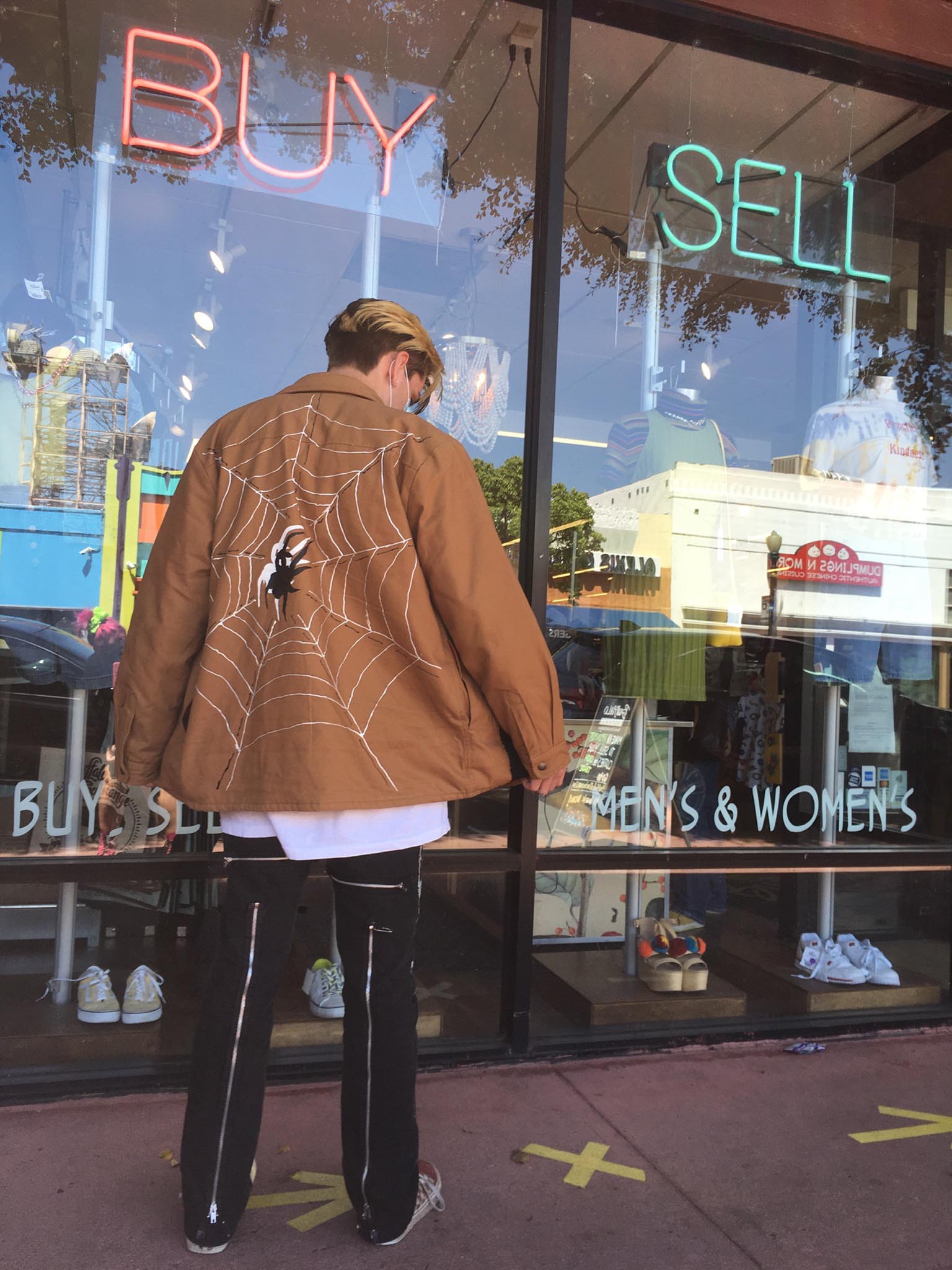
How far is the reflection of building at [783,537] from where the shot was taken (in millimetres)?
3764

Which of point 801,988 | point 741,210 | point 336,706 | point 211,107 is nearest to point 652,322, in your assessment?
point 741,210

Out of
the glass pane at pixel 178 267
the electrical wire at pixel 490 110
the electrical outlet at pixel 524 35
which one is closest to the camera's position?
the glass pane at pixel 178 267

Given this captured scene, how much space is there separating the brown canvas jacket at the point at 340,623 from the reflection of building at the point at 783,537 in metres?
1.83

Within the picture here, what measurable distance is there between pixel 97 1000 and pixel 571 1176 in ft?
4.67

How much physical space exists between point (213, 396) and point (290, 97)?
108 cm

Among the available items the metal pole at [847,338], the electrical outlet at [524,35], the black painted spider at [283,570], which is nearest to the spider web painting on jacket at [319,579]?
the black painted spider at [283,570]

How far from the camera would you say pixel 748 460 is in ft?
13.1

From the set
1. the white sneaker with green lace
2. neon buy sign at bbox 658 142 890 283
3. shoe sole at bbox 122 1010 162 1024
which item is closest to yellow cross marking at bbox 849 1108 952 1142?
shoe sole at bbox 122 1010 162 1024

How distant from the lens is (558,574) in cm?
339

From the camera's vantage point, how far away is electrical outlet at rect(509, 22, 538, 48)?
3330mm

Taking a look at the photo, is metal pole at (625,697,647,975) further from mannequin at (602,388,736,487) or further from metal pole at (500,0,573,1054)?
mannequin at (602,388,736,487)

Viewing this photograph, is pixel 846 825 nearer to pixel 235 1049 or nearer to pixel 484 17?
pixel 235 1049

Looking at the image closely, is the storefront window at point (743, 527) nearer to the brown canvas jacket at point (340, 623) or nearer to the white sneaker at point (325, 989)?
the white sneaker at point (325, 989)

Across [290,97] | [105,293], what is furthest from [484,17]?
[105,293]
